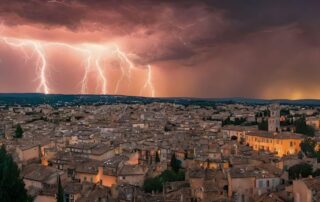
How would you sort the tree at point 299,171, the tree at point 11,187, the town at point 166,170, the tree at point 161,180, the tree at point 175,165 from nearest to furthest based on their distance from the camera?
the tree at point 11,187 < the town at point 166,170 < the tree at point 161,180 < the tree at point 299,171 < the tree at point 175,165

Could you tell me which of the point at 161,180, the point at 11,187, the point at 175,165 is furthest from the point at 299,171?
the point at 11,187

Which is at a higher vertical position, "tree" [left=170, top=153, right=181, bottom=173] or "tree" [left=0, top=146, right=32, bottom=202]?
"tree" [left=0, top=146, right=32, bottom=202]

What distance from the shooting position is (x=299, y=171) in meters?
37.9

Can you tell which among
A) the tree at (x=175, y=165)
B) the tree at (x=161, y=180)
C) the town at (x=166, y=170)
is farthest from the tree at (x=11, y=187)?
the tree at (x=175, y=165)

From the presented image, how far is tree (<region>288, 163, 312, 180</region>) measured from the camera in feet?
123

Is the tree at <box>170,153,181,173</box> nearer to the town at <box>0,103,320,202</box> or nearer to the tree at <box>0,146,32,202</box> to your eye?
the town at <box>0,103,320,202</box>

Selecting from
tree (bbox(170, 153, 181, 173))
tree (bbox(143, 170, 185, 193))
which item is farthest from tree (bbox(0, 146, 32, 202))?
tree (bbox(170, 153, 181, 173))

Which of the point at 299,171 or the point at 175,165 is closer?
the point at 299,171

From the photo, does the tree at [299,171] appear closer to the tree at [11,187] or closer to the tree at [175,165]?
the tree at [175,165]

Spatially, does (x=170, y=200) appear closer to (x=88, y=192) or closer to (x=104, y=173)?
(x=88, y=192)

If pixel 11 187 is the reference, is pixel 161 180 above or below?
below

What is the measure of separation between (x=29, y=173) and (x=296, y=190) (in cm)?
2254

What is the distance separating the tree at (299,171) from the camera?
37519 millimetres

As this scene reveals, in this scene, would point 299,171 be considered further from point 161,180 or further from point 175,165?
point 175,165
